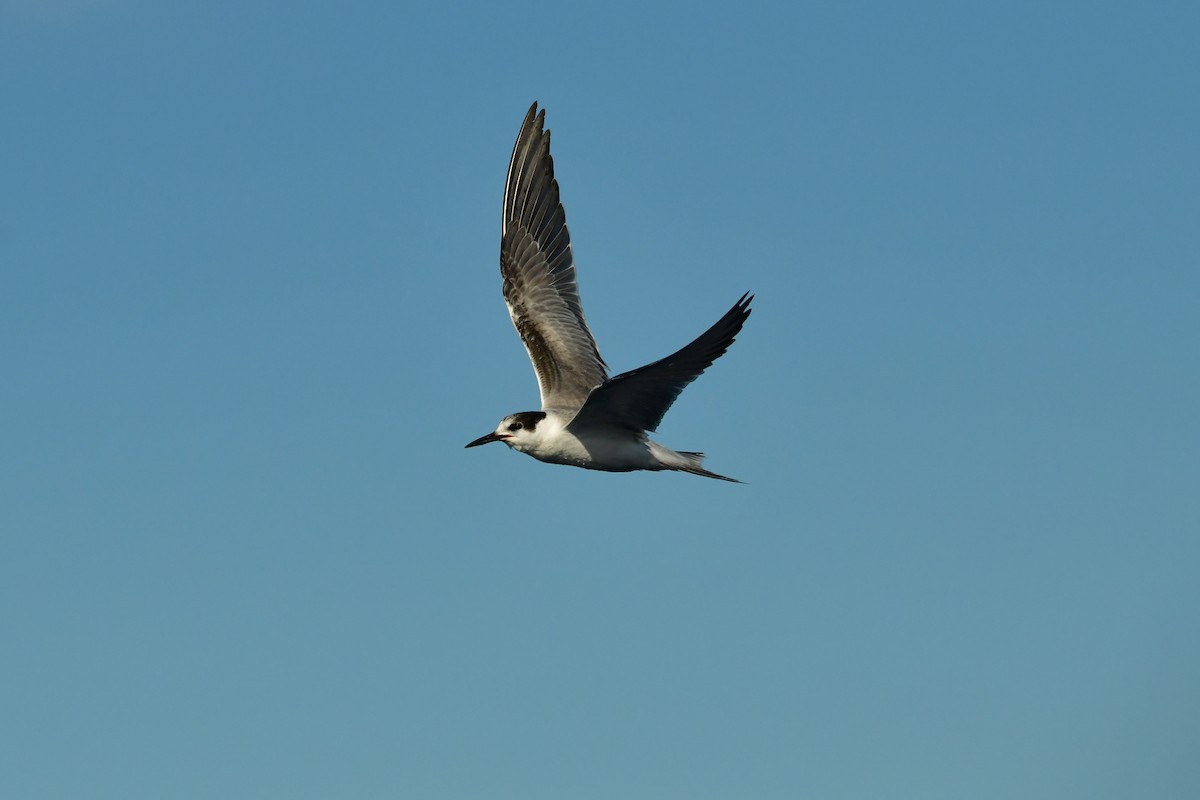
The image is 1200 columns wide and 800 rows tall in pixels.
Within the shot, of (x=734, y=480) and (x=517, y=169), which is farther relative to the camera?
(x=517, y=169)

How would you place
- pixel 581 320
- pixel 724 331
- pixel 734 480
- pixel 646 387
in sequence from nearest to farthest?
pixel 724 331, pixel 646 387, pixel 734 480, pixel 581 320

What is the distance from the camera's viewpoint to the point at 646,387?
17.2m

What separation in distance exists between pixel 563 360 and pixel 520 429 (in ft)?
7.02

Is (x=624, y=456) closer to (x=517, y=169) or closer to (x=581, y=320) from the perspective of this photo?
(x=581, y=320)

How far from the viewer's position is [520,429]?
19531 millimetres

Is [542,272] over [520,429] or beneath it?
over

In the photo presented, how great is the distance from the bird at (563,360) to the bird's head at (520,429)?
1 centimetres

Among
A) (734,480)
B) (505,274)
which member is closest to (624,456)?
(734,480)

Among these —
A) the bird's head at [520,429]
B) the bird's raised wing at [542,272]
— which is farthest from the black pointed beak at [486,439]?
the bird's raised wing at [542,272]

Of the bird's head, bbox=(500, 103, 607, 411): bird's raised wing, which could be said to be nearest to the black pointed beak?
the bird's head

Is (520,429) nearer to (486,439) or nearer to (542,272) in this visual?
(486,439)

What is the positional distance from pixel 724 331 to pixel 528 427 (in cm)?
466

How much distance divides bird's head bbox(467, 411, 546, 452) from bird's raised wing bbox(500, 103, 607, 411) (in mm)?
1411

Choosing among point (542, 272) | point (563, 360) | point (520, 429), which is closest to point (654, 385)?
point (520, 429)
